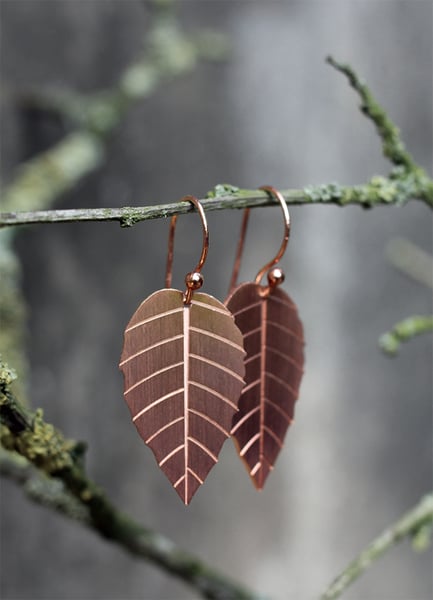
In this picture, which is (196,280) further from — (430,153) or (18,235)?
(430,153)

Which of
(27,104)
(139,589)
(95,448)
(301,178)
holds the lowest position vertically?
(139,589)

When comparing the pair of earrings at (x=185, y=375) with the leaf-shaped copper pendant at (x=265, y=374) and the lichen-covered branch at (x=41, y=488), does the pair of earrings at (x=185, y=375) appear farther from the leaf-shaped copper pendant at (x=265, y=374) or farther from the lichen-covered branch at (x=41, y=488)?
the lichen-covered branch at (x=41, y=488)

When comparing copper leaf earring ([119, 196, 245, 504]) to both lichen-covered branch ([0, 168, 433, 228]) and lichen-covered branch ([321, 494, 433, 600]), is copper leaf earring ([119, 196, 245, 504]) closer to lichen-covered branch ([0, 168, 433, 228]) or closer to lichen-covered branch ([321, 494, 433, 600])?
lichen-covered branch ([0, 168, 433, 228])

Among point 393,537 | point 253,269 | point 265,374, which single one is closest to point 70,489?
point 265,374

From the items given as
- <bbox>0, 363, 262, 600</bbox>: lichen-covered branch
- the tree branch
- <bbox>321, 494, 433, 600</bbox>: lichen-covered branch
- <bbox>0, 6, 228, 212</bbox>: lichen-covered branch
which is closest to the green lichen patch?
the tree branch

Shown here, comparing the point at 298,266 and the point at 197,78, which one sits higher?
the point at 197,78

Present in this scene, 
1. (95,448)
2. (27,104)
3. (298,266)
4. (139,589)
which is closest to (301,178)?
(298,266)
